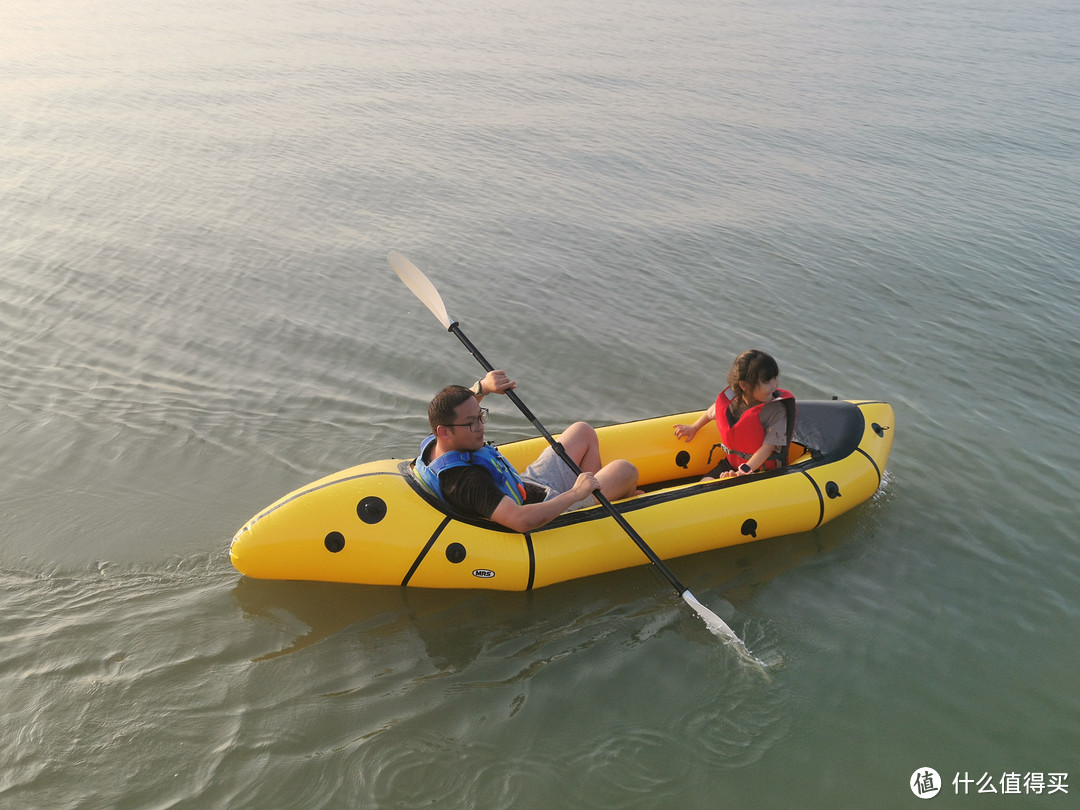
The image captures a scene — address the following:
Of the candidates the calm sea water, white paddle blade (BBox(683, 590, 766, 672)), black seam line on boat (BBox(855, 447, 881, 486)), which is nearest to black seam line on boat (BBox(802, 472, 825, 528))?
the calm sea water

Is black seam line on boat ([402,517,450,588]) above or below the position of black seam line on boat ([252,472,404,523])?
below

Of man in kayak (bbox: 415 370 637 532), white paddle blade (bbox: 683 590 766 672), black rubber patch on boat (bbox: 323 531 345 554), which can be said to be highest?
man in kayak (bbox: 415 370 637 532)

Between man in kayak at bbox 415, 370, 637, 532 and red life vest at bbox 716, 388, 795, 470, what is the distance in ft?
2.39

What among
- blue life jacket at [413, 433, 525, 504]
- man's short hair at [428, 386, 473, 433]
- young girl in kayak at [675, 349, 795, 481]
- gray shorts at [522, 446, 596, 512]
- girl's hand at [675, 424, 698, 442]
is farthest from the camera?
girl's hand at [675, 424, 698, 442]

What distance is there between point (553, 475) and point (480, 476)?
0.72 metres

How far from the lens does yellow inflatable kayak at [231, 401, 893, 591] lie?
158 inches

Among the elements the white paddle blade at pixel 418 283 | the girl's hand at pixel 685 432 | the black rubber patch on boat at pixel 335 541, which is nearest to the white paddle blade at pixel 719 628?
the girl's hand at pixel 685 432

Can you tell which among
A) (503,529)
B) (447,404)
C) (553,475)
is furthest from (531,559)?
(447,404)

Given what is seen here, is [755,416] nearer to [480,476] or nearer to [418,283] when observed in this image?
[480,476]

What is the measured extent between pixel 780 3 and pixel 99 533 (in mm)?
27948

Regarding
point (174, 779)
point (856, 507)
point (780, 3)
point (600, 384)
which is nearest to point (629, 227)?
point (600, 384)

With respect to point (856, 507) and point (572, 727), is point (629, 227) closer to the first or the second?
point (856, 507)

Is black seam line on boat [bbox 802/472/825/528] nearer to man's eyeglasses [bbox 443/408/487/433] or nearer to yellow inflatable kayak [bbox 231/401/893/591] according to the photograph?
yellow inflatable kayak [bbox 231/401/893/591]

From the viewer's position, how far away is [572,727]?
3.48 metres
